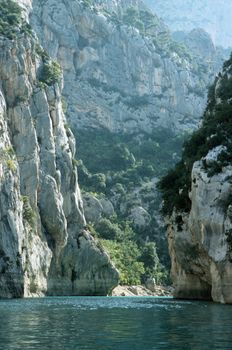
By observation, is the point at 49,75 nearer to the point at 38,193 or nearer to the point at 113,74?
the point at 38,193

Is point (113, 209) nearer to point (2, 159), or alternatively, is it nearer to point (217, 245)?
point (2, 159)

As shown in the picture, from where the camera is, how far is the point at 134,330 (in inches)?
1116

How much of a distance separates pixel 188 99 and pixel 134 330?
166280 mm

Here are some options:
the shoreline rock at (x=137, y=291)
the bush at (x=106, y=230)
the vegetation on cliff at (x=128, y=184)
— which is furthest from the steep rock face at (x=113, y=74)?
the shoreline rock at (x=137, y=291)

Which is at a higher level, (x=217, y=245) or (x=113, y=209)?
(x=113, y=209)

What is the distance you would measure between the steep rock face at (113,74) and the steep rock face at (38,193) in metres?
56.9

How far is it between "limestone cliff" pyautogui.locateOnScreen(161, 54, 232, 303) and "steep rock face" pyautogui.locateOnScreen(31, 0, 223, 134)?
339 feet

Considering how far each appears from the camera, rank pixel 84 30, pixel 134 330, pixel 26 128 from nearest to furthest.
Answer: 1. pixel 134 330
2. pixel 26 128
3. pixel 84 30

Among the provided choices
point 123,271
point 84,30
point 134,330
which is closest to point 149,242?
point 123,271

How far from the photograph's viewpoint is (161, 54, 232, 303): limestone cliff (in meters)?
53.8

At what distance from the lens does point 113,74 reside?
188 meters

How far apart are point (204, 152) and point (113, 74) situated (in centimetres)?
12985

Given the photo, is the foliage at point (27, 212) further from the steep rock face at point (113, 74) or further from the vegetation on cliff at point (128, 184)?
the steep rock face at point (113, 74)

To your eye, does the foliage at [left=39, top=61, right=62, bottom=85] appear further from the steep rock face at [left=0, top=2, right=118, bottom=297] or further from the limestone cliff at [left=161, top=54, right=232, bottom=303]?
the limestone cliff at [left=161, top=54, right=232, bottom=303]
